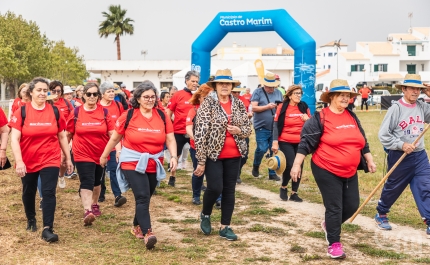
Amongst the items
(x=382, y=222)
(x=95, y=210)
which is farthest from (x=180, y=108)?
(x=382, y=222)

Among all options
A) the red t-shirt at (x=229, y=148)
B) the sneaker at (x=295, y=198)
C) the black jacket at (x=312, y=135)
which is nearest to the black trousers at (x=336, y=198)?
the black jacket at (x=312, y=135)

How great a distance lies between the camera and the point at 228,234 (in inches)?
252

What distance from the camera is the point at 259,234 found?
668cm

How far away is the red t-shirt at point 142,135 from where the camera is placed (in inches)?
237

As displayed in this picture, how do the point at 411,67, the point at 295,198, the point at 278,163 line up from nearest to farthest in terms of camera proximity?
1. the point at 278,163
2. the point at 295,198
3. the point at 411,67

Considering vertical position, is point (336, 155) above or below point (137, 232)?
above

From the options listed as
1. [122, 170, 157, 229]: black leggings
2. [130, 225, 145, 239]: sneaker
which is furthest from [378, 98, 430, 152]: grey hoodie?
[130, 225, 145, 239]: sneaker

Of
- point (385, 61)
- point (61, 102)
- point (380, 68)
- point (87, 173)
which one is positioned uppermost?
point (385, 61)

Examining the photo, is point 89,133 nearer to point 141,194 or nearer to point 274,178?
point 141,194

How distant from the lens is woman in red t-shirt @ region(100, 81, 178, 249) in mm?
5980

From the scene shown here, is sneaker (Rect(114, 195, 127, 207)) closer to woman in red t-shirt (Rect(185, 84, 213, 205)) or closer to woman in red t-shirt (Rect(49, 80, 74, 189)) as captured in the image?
woman in red t-shirt (Rect(49, 80, 74, 189))

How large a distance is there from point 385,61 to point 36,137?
74334 millimetres

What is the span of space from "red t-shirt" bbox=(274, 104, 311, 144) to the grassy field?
1.03m

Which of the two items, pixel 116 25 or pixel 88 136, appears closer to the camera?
pixel 88 136
